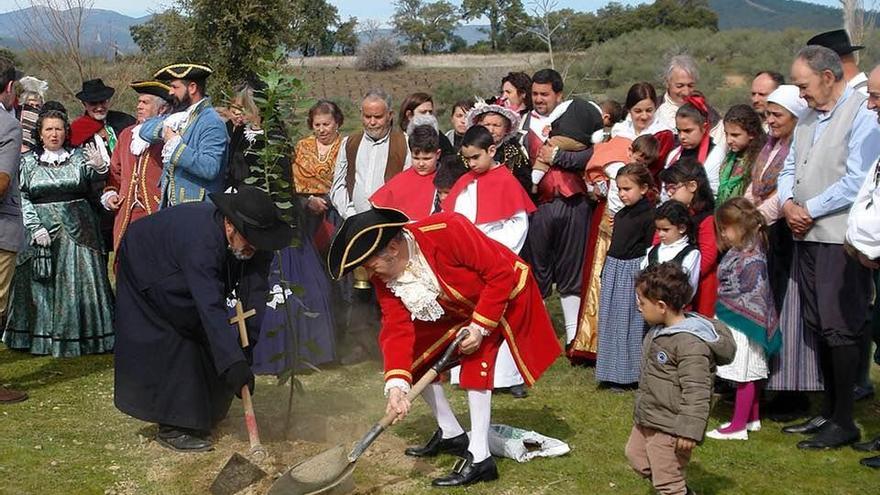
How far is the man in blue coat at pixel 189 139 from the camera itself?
22.8ft

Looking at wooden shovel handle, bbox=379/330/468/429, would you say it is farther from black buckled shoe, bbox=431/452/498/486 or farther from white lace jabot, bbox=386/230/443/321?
black buckled shoe, bbox=431/452/498/486

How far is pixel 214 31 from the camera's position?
16.5m

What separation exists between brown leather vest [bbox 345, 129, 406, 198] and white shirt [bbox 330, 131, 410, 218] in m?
0.02

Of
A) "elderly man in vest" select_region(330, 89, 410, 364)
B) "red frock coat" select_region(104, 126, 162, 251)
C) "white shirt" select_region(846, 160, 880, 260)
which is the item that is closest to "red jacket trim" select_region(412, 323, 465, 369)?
"white shirt" select_region(846, 160, 880, 260)

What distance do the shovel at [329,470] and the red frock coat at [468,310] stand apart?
21 centimetres

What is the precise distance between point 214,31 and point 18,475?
12.3 m

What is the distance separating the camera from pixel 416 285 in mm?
4660

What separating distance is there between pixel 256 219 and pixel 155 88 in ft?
9.70

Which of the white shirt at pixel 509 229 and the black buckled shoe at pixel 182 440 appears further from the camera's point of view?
the white shirt at pixel 509 229

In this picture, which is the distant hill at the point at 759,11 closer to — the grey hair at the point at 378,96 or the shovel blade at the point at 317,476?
the grey hair at the point at 378,96

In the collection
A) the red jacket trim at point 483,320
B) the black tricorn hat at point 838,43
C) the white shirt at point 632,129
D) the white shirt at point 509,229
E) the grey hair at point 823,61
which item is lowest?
the red jacket trim at point 483,320

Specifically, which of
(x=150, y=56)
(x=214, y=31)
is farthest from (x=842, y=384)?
(x=150, y=56)

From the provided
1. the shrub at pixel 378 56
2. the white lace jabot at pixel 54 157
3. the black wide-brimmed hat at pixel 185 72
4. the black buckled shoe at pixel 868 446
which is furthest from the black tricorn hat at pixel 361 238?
the shrub at pixel 378 56

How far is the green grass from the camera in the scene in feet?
16.6
